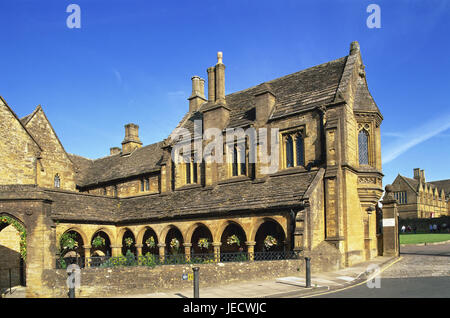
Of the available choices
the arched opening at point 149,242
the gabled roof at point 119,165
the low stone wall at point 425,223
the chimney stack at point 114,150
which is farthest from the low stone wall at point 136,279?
the low stone wall at point 425,223

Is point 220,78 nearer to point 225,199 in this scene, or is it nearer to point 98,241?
point 225,199

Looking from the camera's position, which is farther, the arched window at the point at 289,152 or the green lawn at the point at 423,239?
the green lawn at the point at 423,239

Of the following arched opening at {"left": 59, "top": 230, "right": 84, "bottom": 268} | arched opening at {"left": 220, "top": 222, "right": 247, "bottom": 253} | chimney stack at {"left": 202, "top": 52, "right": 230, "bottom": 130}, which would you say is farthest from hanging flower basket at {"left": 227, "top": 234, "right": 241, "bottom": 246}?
arched opening at {"left": 59, "top": 230, "right": 84, "bottom": 268}

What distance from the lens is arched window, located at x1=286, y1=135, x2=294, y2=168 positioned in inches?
957

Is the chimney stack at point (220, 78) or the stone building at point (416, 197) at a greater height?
the chimney stack at point (220, 78)

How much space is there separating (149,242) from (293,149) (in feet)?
41.0

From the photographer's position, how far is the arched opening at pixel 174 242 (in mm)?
26516

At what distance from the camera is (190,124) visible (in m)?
31.9

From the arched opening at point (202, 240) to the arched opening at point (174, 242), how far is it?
0.96 meters

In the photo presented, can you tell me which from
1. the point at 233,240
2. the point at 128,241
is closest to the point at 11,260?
the point at 128,241

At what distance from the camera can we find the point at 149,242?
2800 cm

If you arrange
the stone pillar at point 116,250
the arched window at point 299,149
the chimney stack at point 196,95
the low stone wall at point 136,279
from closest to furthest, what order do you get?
1. the low stone wall at point 136,279
2. the arched window at point 299,149
3. the stone pillar at point 116,250
4. the chimney stack at point 196,95

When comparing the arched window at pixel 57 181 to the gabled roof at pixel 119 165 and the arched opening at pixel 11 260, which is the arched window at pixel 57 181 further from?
the arched opening at pixel 11 260
